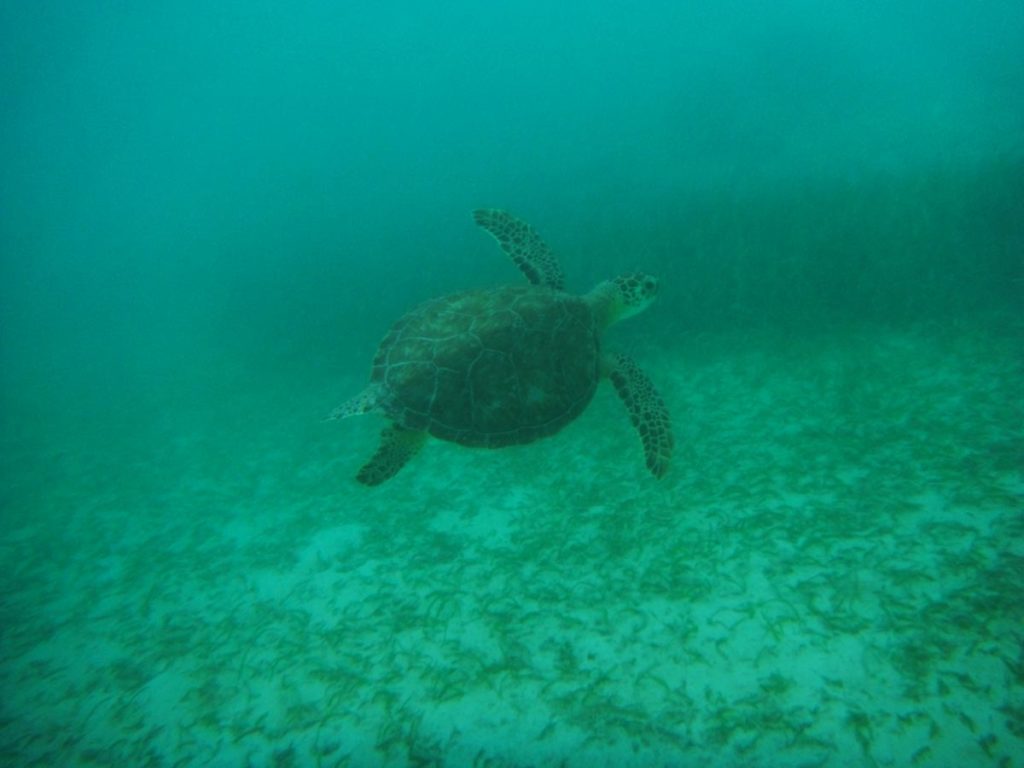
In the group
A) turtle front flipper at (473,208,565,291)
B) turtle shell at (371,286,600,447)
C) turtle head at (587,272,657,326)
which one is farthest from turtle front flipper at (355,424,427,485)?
turtle head at (587,272,657,326)

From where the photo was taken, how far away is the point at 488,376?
462 centimetres

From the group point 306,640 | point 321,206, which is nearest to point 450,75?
point 321,206

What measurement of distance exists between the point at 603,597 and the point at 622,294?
4.06 m

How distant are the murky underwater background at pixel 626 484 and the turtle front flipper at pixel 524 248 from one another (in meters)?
2.89

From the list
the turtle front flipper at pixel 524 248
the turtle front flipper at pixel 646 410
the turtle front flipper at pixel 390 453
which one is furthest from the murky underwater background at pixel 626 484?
the turtle front flipper at pixel 524 248

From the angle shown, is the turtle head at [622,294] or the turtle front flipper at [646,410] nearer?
the turtle front flipper at [646,410]

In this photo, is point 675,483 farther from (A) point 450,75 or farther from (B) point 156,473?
(A) point 450,75

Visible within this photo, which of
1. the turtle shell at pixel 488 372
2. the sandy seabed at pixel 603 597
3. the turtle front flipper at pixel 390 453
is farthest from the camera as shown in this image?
the turtle front flipper at pixel 390 453

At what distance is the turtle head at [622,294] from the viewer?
Result: 20.3ft

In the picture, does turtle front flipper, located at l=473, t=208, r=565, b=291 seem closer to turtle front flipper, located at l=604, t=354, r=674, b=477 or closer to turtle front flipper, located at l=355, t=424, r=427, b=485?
turtle front flipper, located at l=604, t=354, r=674, b=477

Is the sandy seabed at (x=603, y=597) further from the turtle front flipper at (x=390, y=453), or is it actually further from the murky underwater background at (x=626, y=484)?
the turtle front flipper at (x=390, y=453)

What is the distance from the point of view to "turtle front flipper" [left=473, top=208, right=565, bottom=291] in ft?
21.1

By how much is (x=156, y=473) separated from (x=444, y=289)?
27.8 feet

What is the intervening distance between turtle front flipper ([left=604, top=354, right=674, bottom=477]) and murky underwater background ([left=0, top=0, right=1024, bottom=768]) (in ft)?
3.10
